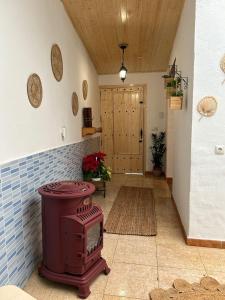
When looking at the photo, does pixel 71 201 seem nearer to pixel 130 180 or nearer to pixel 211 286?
pixel 211 286

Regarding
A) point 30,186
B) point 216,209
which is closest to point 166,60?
point 216,209

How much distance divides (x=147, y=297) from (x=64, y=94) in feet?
7.69

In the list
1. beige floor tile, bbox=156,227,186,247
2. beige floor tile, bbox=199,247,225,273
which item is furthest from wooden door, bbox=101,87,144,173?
beige floor tile, bbox=199,247,225,273

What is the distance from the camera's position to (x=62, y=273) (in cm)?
187

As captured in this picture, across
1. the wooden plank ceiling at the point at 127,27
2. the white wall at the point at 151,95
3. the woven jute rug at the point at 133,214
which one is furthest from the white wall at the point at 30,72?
the white wall at the point at 151,95

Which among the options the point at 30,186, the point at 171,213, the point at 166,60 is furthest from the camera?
the point at 166,60

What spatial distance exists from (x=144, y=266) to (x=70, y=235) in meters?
0.79

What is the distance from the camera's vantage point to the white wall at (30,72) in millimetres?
1742

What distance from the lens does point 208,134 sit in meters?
2.33

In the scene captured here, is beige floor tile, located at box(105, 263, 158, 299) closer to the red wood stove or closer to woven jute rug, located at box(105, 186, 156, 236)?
the red wood stove

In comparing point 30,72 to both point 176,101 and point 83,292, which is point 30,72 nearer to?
point 176,101

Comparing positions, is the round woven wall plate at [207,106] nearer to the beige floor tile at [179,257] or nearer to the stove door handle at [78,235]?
the beige floor tile at [179,257]

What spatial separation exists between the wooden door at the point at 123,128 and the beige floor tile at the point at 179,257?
A: 346 cm

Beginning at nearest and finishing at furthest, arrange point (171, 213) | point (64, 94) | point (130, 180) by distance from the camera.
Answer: point (64, 94)
point (171, 213)
point (130, 180)
